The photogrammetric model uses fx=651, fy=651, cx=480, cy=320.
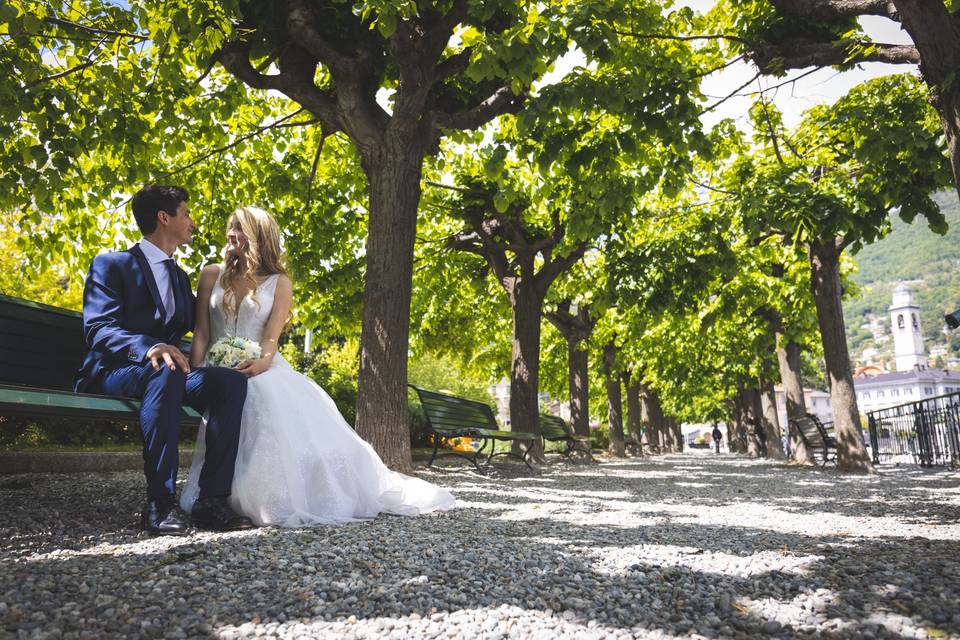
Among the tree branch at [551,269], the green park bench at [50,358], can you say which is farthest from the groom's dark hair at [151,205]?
the tree branch at [551,269]

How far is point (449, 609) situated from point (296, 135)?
35.1 ft

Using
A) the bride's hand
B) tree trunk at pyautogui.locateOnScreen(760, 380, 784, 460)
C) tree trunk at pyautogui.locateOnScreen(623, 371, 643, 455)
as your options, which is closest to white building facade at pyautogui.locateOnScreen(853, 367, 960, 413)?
tree trunk at pyautogui.locateOnScreen(623, 371, 643, 455)

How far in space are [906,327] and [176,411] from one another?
716 feet

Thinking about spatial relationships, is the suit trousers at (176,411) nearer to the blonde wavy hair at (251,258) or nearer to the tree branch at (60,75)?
the blonde wavy hair at (251,258)

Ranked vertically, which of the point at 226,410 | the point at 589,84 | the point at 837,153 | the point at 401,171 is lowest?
the point at 226,410

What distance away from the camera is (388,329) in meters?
6.70

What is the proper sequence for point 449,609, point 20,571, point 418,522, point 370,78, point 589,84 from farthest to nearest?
1. point 370,78
2. point 589,84
3. point 418,522
4. point 20,571
5. point 449,609

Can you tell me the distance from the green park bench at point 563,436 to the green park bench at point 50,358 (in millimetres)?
11830

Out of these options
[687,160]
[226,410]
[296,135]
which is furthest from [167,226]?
[296,135]

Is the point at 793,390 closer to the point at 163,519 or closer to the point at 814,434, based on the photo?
the point at 814,434

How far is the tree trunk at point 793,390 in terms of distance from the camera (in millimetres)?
15953

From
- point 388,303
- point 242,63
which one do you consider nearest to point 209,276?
point 388,303

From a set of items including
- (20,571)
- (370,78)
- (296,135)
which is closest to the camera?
(20,571)

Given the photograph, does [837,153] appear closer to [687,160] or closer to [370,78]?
[687,160]
